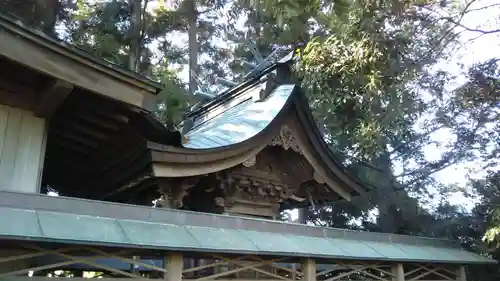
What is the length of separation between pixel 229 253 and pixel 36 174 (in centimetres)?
228

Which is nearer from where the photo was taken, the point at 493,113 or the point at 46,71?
the point at 46,71

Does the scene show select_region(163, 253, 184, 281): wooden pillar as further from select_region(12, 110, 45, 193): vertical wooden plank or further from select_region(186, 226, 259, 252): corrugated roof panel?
select_region(12, 110, 45, 193): vertical wooden plank

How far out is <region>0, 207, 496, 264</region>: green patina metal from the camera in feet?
11.7

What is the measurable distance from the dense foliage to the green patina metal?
2.41 metres

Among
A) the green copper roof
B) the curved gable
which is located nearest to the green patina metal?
the green copper roof

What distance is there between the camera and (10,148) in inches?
186

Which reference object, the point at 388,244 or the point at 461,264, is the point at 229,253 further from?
the point at 461,264

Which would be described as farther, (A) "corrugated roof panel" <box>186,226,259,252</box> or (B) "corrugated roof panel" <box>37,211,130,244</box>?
(A) "corrugated roof panel" <box>186,226,259,252</box>

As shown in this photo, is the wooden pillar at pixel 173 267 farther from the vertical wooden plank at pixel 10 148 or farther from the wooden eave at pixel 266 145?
the vertical wooden plank at pixel 10 148

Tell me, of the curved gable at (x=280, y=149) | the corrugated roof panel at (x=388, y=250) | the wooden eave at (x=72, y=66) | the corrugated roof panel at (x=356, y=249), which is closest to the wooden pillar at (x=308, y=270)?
the corrugated roof panel at (x=356, y=249)

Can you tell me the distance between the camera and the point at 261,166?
7.50 meters

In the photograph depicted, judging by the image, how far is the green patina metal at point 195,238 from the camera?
11.7 ft

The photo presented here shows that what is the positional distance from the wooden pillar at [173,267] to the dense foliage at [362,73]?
2.81 m

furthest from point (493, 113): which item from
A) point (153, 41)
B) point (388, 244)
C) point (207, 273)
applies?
point (153, 41)
